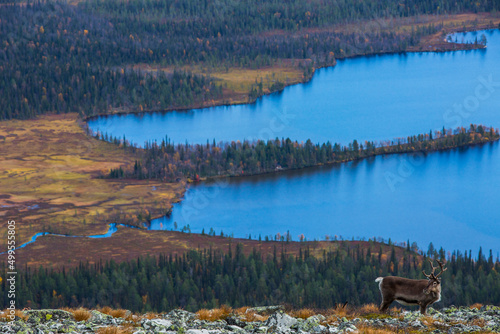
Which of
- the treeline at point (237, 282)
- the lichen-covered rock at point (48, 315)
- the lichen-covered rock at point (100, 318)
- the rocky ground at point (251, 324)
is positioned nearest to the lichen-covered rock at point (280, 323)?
the rocky ground at point (251, 324)

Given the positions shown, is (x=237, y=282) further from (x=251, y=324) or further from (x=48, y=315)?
(x=251, y=324)

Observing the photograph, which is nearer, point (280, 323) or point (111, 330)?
point (111, 330)

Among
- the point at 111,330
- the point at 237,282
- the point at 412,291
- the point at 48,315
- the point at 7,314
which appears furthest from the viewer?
the point at 237,282

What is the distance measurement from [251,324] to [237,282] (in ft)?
346

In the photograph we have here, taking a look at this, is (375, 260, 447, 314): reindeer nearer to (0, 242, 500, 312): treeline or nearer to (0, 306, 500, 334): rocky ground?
(0, 306, 500, 334): rocky ground

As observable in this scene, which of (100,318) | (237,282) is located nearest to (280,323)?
(100,318)

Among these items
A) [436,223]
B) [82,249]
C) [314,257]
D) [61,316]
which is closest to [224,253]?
[314,257]

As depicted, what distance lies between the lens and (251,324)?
153ft

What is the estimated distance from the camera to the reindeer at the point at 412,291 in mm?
52344

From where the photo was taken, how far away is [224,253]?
17788 centimetres

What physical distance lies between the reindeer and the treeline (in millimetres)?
77559

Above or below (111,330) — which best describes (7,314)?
below

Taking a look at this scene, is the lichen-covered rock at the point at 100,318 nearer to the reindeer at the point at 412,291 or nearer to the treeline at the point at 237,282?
the reindeer at the point at 412,291

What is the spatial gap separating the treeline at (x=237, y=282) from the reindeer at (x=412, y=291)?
254 ft
